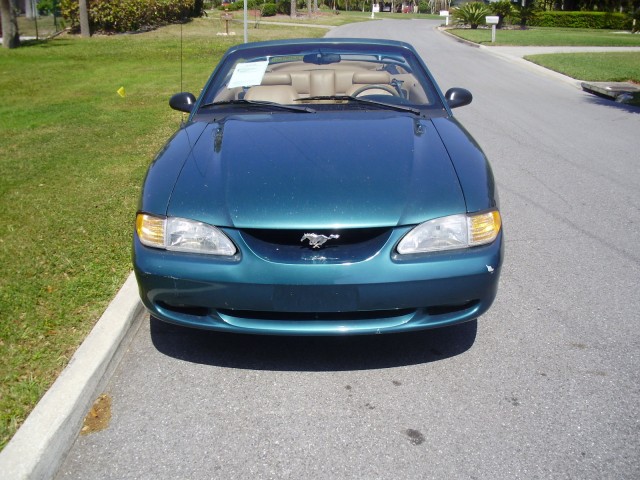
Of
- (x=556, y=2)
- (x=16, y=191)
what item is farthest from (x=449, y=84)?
(x=556, y=2)

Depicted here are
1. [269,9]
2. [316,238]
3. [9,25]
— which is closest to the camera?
[316,238]

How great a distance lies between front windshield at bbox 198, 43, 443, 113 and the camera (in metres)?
4.58

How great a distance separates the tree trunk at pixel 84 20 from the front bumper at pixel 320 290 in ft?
88.2

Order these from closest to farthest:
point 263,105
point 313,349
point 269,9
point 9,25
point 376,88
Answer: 1. point 313,349
2. point 263,105
3. point 376,88
4. point 9,25
5. point 269,9

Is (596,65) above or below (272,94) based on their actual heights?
below

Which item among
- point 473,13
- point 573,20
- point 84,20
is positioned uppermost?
point 473,13

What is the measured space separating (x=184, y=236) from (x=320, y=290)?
67 cm

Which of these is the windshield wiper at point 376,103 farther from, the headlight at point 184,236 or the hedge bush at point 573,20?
the hedge bush at point 573,20

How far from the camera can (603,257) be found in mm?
4801

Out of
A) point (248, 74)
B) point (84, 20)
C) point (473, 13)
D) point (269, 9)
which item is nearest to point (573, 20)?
point (473, 13)

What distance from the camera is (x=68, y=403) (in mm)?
2861

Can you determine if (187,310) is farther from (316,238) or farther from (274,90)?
(274,90)

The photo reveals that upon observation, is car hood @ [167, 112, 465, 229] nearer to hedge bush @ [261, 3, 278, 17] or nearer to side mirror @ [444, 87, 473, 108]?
side mirror @ [444, 87, 473, 108]

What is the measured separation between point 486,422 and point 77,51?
22420 mm
